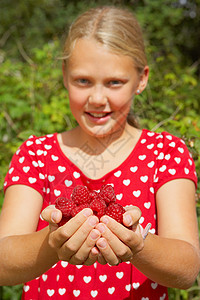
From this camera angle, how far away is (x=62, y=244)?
139cm

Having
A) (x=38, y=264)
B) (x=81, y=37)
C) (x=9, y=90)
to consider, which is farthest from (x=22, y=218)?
(x=9, y=90)

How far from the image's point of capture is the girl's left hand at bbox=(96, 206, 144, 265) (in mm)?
1329

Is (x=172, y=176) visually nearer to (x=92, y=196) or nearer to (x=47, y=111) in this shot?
(x=92, y=196)

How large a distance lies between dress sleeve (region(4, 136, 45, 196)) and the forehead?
0.41m

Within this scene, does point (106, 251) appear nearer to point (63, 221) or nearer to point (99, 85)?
point (63, 221)

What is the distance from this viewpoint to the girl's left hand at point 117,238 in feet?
4.36

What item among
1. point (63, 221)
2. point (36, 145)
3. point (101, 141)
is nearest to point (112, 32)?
point (101, 141)

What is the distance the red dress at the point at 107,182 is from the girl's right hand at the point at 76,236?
44cm

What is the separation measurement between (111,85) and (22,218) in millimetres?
659

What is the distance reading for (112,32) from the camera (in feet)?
6.35

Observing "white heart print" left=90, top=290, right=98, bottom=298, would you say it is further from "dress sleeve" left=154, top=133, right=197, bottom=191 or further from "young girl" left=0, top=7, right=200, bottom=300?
"dress sleeve" left=154, top=133, right=197, bottom=191

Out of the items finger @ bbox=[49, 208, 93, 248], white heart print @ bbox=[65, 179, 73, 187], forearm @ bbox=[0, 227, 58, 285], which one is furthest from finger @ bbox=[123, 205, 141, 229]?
white heart print @ bbox=[65, 179, 73, 187]

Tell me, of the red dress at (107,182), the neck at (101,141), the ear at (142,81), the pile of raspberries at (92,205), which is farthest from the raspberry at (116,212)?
the ear at (142,81)

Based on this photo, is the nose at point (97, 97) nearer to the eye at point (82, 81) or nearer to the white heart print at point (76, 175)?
the eye at point (82, 81)
